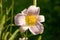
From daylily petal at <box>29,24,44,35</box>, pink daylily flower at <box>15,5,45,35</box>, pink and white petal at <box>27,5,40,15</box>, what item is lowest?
daylily petal at <box>29,24,44,35</box>

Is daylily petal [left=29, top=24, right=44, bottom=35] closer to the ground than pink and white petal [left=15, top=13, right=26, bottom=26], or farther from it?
closer to the ground

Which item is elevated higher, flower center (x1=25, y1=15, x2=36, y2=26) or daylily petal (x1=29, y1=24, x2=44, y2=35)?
flower center (x1=25, y1=15, x2=36, y2=26)

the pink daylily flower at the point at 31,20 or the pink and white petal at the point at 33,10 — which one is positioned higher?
the pink and white petal at the point at 33,10

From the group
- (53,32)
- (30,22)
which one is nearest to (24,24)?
(30,22)

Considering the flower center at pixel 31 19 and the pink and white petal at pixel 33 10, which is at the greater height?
the pink and white petal at pixel 33 10

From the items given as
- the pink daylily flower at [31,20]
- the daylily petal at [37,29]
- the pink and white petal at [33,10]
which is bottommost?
the daylily petal at [37,29]

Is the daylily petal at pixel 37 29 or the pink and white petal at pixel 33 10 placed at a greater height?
the pink and white petal at pixel 33 10

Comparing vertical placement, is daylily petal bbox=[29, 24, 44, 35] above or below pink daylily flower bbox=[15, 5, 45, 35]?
below

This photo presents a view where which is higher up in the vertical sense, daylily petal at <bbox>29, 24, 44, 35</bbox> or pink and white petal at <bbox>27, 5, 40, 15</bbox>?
pink and white petal at <bbox>27, 5, 40, 15</bbox>
